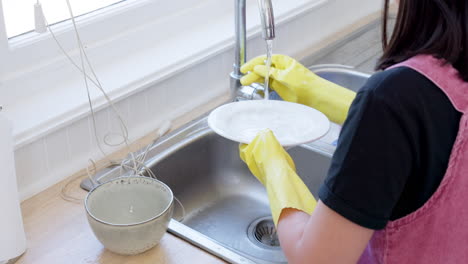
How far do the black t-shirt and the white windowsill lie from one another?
26.3 inches

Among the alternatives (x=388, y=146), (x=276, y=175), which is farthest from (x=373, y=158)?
(x=276, y=175)

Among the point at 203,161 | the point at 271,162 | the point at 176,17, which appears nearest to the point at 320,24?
the point at 176,17

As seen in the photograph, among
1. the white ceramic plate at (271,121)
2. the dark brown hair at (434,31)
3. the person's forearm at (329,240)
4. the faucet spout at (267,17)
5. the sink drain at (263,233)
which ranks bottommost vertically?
the sink drain at (263,233)

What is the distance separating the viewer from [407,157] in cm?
66

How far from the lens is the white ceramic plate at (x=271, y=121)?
1197 mm

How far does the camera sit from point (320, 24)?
1942 mm

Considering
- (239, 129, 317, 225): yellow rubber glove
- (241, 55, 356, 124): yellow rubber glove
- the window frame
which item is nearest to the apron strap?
(239, 129, 317, 225): yellow rubber glove

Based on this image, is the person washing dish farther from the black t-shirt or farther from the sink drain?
the sink drain

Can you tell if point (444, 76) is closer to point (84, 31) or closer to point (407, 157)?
point (407, 157)

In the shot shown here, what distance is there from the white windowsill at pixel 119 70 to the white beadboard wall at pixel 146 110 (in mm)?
24

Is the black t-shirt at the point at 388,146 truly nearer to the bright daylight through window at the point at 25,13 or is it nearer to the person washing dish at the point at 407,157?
the person washing dish at the point at 407,157

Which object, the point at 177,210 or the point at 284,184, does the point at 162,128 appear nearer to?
the point at 177,210

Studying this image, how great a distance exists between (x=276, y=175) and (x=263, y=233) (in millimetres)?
374

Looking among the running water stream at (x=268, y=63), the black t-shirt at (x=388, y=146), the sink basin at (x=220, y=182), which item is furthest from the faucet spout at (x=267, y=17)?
the black t-shirt at (x=388, y=146)
